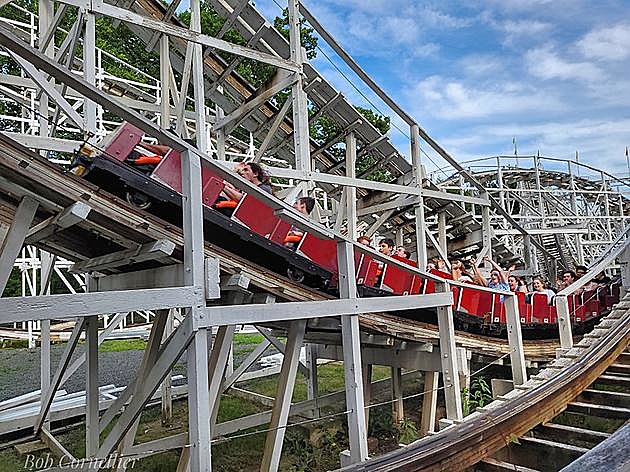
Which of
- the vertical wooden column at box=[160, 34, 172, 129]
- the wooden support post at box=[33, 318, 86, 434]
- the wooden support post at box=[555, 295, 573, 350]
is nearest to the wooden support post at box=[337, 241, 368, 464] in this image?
the wooden support post at box=[555, 295, 573, 350]

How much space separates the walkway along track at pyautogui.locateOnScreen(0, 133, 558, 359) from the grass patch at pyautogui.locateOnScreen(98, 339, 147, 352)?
32.2 ft

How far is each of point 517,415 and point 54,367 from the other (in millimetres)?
10469

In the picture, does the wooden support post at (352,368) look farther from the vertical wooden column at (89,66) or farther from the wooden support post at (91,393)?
the vertical wooden column at (89,66)

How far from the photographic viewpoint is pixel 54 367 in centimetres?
1148

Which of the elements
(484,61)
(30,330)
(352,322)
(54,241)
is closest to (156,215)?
(54,241)

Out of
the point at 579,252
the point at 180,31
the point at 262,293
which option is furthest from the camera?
the point at 579,252

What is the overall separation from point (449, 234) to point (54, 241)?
862 centimetres

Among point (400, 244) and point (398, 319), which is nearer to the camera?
point (398, 319)

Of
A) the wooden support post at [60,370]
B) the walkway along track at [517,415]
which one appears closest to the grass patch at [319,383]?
the wooden support post at [60,370]

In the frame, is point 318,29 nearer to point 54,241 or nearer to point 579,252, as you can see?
point 54,241

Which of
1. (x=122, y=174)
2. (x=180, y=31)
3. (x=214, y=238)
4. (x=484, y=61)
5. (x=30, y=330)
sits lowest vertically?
(x=30, y=330)

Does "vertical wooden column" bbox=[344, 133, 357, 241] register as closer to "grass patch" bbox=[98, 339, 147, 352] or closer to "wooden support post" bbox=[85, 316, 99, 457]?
"wooden support post" bbox=[85, 316, 99, 457]

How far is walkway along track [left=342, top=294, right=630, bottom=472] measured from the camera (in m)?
3.00

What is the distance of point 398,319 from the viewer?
5.89 meters
